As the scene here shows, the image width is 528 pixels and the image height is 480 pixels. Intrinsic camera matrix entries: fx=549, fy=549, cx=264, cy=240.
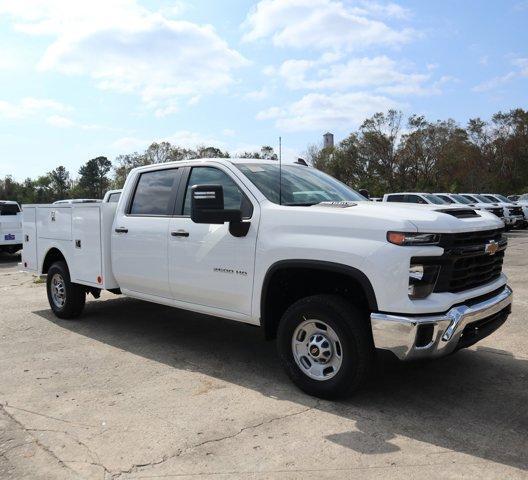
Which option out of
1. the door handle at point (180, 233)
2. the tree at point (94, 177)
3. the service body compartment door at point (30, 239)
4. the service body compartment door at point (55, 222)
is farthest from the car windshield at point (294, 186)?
the tree at point (94, 177)

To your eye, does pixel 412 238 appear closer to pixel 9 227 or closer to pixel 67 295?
pixel 67 295

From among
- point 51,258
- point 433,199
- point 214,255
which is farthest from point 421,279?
point 433,199

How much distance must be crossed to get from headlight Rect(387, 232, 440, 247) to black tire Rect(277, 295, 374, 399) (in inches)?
26.4

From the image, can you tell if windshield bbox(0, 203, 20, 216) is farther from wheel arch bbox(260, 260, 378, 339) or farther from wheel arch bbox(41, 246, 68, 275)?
wheel arch bbox(260, 260, 378, 339)

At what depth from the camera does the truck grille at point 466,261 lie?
397cm

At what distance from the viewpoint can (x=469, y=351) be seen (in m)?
5.68

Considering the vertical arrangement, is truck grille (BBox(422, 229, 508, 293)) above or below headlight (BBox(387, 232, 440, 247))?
below

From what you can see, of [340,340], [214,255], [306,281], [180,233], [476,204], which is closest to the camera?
[340,340]

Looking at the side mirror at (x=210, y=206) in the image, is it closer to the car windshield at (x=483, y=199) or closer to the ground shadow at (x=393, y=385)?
the ground shadow at (x=393, y=385)

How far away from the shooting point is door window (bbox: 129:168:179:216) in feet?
18.8

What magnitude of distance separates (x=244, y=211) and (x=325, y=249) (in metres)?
0.97

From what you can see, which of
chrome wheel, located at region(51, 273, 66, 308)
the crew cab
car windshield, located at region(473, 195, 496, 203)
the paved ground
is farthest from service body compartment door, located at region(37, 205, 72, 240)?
car windshield, located at region(473, 195, 496, 203)

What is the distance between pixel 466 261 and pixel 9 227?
14948 mm

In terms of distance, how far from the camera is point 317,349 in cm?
436
